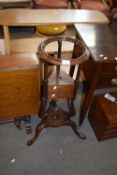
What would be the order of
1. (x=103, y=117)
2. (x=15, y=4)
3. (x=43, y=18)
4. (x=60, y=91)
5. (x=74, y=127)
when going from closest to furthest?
(x=60, y=91)
(x=103, y=117)
(x=74, y=127)
(x=43, y=18)
(x=15, y=4)

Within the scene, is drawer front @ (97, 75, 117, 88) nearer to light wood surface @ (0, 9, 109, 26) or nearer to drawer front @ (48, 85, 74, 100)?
drawer front @ (48, 85, 74, 100)

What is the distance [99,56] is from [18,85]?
22.8 inches

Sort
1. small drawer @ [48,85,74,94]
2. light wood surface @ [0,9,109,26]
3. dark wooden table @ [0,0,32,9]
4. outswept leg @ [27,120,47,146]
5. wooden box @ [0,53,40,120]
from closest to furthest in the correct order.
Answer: wooden box @ [0,53,40,120] → small drawer @ [48,85,74,94] → outswept leg @ [27,120,47,146] → light wood surface @ [0,9,109,26] → dark wooden table @ [0,0,32,9]

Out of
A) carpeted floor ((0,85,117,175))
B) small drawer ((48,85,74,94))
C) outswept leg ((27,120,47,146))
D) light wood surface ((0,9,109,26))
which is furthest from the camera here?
light wood surface ((0,9,109,26))

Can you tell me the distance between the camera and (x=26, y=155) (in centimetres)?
152

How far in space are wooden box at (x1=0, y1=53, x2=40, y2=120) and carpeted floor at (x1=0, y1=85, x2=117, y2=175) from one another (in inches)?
9.7

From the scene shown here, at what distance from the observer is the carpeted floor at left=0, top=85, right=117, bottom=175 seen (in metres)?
1.46

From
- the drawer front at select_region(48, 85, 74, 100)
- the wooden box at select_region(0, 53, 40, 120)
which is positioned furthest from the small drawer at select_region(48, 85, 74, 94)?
the wooden box at select_region(0, 53, 40, 120)

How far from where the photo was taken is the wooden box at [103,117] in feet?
4.84

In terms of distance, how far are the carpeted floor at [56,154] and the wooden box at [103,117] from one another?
92 millimetres

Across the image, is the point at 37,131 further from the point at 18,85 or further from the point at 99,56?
the point at 99,56

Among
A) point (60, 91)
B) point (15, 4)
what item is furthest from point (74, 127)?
point (15, 4)

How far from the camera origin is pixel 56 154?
1.56 meters

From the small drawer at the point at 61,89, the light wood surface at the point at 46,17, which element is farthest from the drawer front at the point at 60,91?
the light wood surface at the point at 46,17
